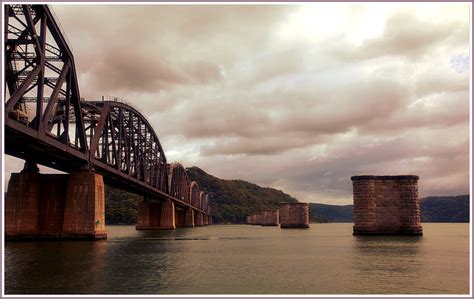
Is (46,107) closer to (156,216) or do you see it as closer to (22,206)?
(22,206)

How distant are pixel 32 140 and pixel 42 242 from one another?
18949mm

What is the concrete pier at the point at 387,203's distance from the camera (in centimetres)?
9044

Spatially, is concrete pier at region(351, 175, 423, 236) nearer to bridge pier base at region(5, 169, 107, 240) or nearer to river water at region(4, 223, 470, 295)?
river water at region(4, 223, 470, 295)

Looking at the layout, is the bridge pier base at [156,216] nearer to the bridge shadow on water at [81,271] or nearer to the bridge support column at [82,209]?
the bridge support column at [82,209]

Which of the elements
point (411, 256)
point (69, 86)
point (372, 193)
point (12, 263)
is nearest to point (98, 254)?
point (12, 263)

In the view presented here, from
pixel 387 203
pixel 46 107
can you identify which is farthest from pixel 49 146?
pixel 387 203

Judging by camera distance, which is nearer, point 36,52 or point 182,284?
point 182,284

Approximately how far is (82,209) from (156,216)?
93.3 meters

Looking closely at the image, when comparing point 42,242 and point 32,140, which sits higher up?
point 32,140

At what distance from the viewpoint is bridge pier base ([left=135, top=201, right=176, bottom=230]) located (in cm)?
15712

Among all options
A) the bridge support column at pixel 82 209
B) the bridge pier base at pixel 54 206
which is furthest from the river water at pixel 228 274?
the bridge pier base at pixel 54 206

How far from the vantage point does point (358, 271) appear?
41.4m

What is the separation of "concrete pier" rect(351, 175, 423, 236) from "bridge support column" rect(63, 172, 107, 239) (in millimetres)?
45683

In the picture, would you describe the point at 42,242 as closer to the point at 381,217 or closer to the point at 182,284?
the point at 182,284
